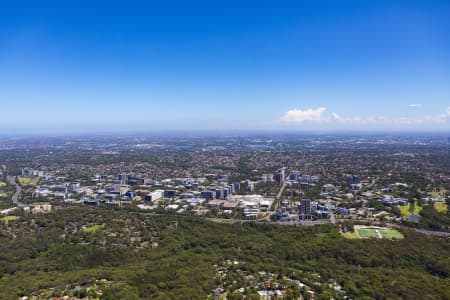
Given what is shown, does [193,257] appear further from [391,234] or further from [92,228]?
[391,234]

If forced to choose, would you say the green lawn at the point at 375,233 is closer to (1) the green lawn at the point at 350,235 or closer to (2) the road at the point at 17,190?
(1) the green lawn at the point at 350,235

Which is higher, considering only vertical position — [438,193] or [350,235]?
[438,193]

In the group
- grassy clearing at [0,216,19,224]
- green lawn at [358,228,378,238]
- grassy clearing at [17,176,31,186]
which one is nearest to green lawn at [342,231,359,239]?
green lawn at [358,228,378,238]

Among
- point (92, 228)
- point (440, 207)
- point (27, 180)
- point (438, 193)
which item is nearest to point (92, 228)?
point (92, 228)

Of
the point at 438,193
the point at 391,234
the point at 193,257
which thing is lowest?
the point at 193,257

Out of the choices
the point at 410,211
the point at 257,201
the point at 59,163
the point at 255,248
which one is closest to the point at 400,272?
the point at 255,248

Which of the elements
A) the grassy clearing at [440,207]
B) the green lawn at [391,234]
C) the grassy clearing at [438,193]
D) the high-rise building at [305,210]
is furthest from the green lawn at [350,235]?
the grassy clearing at [438,193]
